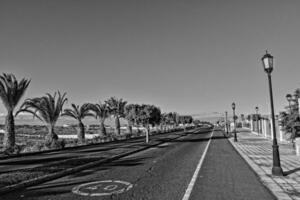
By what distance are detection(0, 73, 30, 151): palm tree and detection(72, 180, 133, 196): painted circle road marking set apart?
52.2 feet

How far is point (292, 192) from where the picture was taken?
21.4ft

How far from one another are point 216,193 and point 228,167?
176 inches

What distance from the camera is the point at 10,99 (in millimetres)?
21469

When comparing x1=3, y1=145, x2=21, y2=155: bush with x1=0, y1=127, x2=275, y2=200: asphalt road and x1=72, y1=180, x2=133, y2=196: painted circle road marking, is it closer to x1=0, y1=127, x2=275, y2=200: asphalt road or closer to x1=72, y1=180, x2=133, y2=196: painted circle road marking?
x1=0, y1=127, x2=275, y2=200: asphalt road

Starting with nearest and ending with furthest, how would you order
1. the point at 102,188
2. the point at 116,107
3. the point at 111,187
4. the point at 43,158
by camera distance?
1. the point at 102,188
2. the point at 111,187
3. the point at 43,158
4. the point at 116,107

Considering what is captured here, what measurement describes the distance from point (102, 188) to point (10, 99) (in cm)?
1790

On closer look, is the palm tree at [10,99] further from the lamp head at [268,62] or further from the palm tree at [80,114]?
the lamp head at [268,62]

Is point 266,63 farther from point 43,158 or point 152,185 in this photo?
point 43,158

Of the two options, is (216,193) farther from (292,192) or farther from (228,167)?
(228,167)

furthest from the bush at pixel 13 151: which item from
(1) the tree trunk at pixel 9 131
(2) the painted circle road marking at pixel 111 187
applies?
(2) the painted circle road marking at pixel 111 187

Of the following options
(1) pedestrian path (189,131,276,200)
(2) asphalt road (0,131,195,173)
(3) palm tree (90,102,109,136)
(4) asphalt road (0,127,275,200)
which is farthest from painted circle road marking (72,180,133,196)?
(3) palm tree (90,102,109,136)

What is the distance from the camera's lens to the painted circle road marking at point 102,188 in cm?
715

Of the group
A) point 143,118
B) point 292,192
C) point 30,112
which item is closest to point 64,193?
point 292,192

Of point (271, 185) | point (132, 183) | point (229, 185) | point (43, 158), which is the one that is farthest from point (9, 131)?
point (271, 185)
